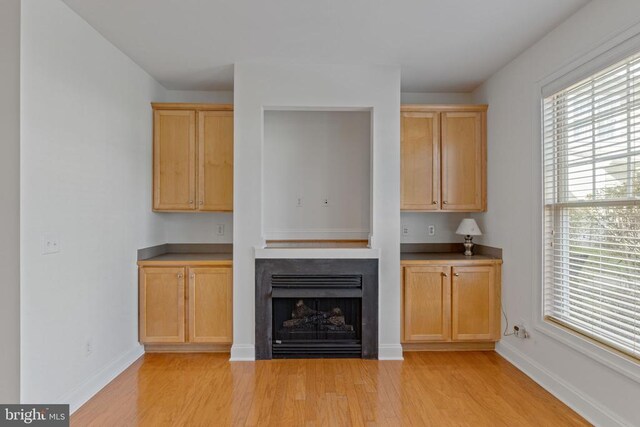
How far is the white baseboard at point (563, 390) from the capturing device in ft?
7.55

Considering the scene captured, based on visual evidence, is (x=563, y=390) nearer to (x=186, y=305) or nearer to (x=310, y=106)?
(x=310, y=106)

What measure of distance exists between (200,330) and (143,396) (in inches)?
32.2

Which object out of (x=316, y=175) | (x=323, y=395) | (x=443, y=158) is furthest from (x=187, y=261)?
(x=443, y=158)

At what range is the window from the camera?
2188mm

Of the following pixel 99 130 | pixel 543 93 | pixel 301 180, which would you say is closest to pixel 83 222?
pixel 99 130

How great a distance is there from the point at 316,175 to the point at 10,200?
8.74 ft

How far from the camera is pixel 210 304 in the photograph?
352 cm

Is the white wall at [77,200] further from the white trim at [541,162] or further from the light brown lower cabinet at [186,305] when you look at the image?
the white trim at [541,162]

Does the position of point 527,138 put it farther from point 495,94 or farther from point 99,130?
point 99,130

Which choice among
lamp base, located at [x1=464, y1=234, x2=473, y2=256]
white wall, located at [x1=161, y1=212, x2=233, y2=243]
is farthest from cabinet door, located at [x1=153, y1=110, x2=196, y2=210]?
lamp base, located at [x1=464, y1=234, x2=473, y2=256]

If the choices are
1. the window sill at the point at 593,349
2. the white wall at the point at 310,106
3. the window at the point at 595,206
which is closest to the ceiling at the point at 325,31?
the white wall at the point at 310,106

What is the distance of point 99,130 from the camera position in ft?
9.52

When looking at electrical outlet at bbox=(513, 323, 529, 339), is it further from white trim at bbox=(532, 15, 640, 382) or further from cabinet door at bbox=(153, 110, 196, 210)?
cabinet door at bbox=(153, 110, 196, 210)

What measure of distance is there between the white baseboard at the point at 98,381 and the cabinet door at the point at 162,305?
0.66 feet
